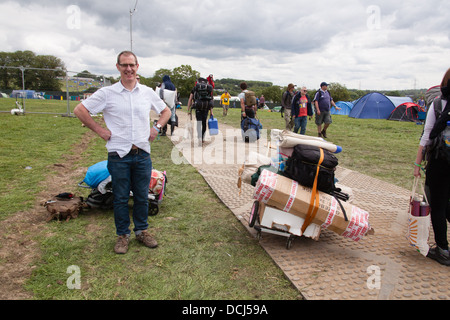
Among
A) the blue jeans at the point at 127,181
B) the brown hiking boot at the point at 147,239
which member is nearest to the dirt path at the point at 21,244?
the blue jeans at the point at 127,181

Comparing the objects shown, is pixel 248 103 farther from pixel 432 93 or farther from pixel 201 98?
pixel 432 93

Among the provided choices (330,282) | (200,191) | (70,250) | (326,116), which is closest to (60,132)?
(200,191)

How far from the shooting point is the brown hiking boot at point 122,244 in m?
3.18

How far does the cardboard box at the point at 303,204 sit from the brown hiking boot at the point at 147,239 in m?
1.22

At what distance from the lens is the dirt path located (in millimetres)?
2582

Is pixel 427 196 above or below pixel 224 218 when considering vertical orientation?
above

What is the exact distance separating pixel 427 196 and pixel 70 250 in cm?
383

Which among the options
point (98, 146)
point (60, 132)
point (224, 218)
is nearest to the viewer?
point (224, 218)

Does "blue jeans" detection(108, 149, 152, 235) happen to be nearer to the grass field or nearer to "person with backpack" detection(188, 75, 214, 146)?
the grass field

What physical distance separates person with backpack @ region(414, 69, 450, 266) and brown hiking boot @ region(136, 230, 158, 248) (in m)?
2.91

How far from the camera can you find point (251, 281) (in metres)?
2.75

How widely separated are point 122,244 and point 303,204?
6.38ft

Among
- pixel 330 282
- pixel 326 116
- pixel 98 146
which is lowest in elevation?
Result: pixel 330 282

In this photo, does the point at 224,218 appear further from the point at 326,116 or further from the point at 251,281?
the point at 326,116
